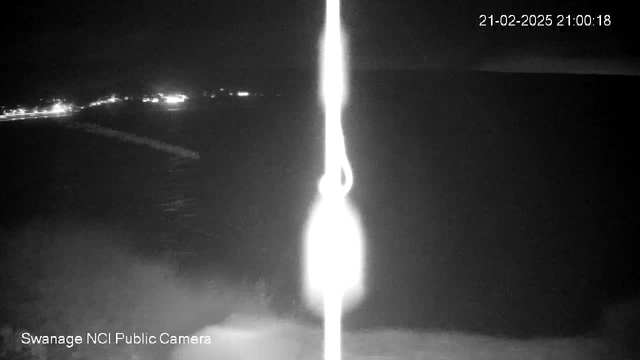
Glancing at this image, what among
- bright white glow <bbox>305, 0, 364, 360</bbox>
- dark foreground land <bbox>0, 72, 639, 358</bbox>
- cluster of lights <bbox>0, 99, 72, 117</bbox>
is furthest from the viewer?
cluster of lights <bbox>0, 99, 72, 117</bbox>

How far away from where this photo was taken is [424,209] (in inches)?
230

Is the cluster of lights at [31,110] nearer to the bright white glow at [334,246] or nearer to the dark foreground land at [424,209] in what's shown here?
the dark foreground land at [424,209]

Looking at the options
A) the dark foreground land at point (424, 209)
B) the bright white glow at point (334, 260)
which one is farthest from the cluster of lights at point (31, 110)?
the bright white glow at point (334, 260)

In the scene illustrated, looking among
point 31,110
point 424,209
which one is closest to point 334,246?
point 424,209

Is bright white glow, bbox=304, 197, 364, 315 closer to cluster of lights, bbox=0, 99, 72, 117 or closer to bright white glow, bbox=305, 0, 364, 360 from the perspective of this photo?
bright white glow, bbox=305, 0, 364, 360

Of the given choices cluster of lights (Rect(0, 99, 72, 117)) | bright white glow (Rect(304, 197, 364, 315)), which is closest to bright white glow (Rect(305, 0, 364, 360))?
bright white glow (Rect(304, 197, 364, 315))

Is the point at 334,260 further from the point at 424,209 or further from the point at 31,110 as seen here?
the point at 31,110

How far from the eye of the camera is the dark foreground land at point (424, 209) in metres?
3.71

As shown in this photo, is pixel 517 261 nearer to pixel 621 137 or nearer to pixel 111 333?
pixel 111 333

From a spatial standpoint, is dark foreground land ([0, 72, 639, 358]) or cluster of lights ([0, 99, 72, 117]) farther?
cluster of lights ([0, 99, 72, 117])

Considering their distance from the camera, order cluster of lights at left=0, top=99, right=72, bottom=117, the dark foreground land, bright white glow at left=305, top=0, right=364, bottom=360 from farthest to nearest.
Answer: cluster of lights at left=0, top=99, right=72, bottom=117 < the dark foreground land < bright white glow at left=305, top=0, right=364, bottom=360

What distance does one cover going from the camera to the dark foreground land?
371 cm

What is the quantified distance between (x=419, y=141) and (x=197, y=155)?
4.54 metres

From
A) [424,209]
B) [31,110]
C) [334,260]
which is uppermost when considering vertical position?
[31,110]
